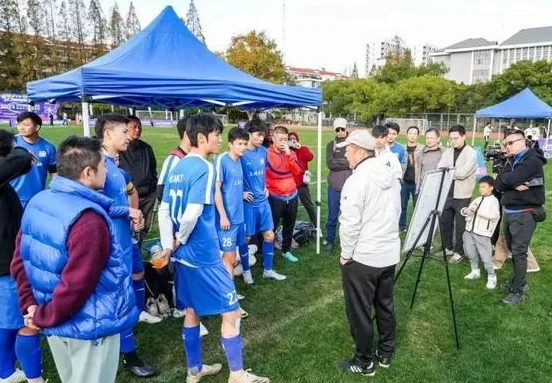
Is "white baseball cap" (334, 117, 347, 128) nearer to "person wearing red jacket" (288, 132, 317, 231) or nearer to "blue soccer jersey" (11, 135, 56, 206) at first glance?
"person wearing red jacket" (288, 132, 317, 231)

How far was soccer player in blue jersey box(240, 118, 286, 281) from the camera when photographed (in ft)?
16.9

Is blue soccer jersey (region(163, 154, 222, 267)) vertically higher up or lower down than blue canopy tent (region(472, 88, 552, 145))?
lower down

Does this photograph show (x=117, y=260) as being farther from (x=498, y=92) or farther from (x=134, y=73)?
(x=498, y=92)

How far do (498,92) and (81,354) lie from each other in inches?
2060

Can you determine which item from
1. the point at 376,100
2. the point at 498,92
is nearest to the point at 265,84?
the point at 498,92

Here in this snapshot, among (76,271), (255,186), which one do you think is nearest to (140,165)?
(255,186)

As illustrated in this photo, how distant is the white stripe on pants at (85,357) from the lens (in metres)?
2.09

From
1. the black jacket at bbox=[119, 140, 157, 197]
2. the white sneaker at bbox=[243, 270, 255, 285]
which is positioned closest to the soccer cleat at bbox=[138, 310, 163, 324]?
the white sneaker at bbox=[243, 270, 255, 285]

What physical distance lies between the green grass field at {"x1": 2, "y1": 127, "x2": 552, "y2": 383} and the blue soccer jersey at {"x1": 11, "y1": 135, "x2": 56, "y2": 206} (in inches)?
71.1

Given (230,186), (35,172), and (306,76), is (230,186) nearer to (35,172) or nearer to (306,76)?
(35,172)

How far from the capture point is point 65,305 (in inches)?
74.0

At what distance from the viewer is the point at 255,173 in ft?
16.9

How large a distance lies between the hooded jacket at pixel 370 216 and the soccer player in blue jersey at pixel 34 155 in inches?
137

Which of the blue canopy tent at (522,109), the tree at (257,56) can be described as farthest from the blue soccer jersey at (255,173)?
the tree at (257,56)
